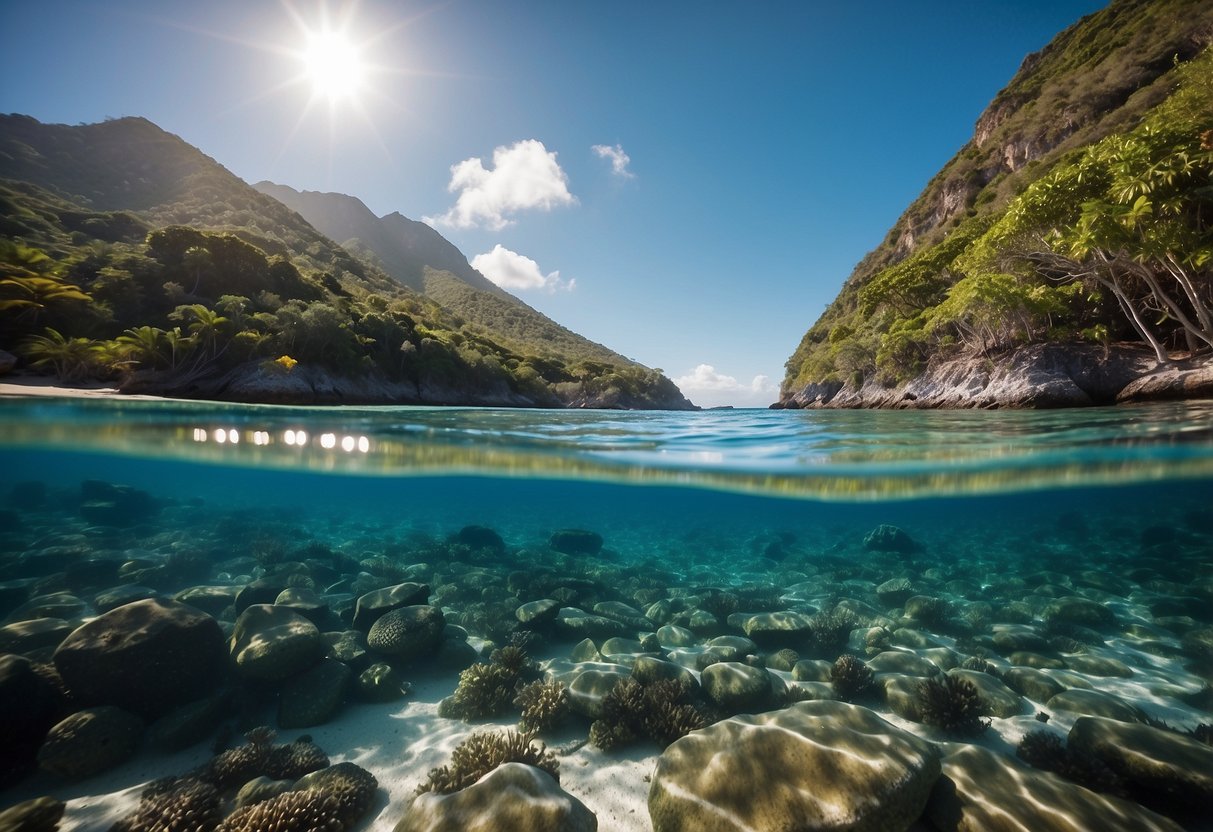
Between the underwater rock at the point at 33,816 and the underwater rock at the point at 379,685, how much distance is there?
134 inches

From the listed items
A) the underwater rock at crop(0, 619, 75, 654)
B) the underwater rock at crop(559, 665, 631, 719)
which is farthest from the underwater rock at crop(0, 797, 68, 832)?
the underwater rock at crop(559, 665, 631, 719)

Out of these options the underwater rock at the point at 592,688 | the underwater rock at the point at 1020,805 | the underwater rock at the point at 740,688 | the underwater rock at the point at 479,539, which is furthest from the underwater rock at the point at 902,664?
the underwater rock at the point at 479,539

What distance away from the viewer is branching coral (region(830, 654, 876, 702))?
7590 mm

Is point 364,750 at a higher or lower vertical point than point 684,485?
lower

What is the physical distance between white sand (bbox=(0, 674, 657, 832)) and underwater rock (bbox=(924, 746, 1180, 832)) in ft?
10.3

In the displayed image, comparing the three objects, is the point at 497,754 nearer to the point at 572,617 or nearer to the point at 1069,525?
the point at 572,617

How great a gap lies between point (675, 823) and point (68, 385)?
28790 millimetres

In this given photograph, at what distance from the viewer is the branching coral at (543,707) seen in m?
6.77

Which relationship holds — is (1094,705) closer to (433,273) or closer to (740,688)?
(740,688)

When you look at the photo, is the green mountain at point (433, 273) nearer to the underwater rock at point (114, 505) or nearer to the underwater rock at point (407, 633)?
the underwater rock at point (114, 505)

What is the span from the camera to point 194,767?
20.3ft

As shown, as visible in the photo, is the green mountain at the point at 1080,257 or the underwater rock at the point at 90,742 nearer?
the underwater rock at the point at 90,742

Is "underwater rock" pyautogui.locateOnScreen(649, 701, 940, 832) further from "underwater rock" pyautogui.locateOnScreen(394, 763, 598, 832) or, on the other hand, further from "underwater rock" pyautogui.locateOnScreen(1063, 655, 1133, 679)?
"underwater rock" pyautogui.locateOnScreen(1063, 655, 1133, 679)

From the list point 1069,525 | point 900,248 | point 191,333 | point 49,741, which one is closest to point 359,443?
point 49,741
